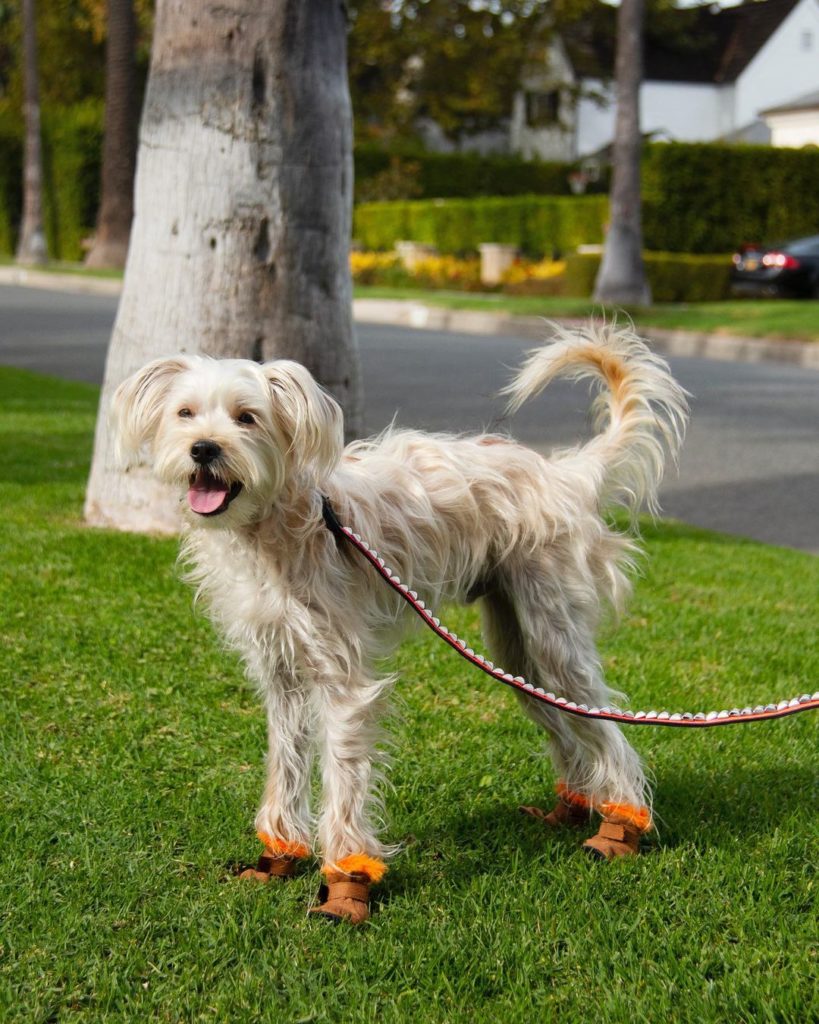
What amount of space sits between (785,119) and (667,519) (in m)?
46.2

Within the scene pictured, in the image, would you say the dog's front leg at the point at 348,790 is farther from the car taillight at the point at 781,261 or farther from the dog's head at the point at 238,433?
the car taillight at the point at 781,261

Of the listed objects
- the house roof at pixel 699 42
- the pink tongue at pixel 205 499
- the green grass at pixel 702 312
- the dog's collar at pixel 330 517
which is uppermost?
the house roof at pixel 699 42

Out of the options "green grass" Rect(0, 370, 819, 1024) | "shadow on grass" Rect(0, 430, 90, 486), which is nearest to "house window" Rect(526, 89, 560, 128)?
"shadow on grass" Rect(0, 430, 90, 486)

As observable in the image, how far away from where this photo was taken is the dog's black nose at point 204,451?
3.19 meters

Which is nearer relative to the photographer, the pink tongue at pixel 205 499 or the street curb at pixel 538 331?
the pink tongue at pixel 205 499

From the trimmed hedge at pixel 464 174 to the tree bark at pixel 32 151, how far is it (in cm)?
971

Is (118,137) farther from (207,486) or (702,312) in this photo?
(207,486)

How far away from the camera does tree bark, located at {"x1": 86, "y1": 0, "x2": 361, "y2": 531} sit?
260 inches

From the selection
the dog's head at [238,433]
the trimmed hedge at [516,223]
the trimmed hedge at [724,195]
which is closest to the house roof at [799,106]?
the trimmed hedge at [724,195]

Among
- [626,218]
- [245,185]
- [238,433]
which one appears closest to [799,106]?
[626,218]

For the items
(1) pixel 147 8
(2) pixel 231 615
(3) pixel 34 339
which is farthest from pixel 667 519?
(1) pixel 147 8

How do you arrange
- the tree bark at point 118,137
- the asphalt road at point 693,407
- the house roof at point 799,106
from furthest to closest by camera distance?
1. the house roof at point 799,106
2. the tree bark at point 118,137
3. the asphalt road at point 693,407

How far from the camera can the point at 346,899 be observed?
3.34 metres

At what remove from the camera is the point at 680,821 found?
400 cm
